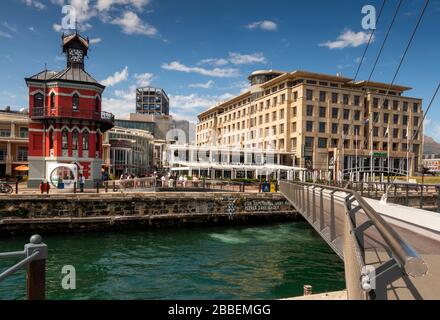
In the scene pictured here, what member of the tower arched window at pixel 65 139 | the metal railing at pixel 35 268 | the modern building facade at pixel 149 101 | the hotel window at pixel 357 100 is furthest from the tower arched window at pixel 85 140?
the modern building facade at pixel 149 101

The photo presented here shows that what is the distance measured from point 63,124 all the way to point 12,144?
2825 centimetres

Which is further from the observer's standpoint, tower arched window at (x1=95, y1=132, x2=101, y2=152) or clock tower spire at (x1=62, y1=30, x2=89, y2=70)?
clock tower spire at (x1=62, y1=30, x2=89, y2=70)

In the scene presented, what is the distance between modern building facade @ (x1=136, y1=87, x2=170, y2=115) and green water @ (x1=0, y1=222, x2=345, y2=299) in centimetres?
Answer: 14337

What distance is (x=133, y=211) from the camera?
26.5 m

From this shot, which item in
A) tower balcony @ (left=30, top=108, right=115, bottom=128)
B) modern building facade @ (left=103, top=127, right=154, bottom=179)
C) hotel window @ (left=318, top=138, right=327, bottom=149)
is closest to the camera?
tower balcony @ (left=30, top=108, right=115, bottom=128)

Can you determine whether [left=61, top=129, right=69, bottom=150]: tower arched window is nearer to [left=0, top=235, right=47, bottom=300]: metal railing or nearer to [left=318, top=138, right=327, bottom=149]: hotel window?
[left=0, top=235, right=47, bottom=300]: metal railing

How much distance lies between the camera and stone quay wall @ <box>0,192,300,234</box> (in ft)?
77.7

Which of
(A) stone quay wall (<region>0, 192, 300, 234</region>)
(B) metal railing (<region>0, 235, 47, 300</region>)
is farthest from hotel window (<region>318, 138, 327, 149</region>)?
(B) metal railing (<region>0, 235, 47, 300</region>)

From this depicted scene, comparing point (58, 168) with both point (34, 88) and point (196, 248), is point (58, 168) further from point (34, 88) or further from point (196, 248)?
point (196, 248)

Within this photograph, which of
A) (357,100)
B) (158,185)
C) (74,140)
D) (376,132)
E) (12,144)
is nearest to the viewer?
(158,185)

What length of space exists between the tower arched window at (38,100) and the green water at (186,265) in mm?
19316

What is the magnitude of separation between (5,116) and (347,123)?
67.4 meters

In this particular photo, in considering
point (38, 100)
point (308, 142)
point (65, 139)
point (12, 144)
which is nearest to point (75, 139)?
point (65, 139)

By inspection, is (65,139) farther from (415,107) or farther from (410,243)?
(415,107)
